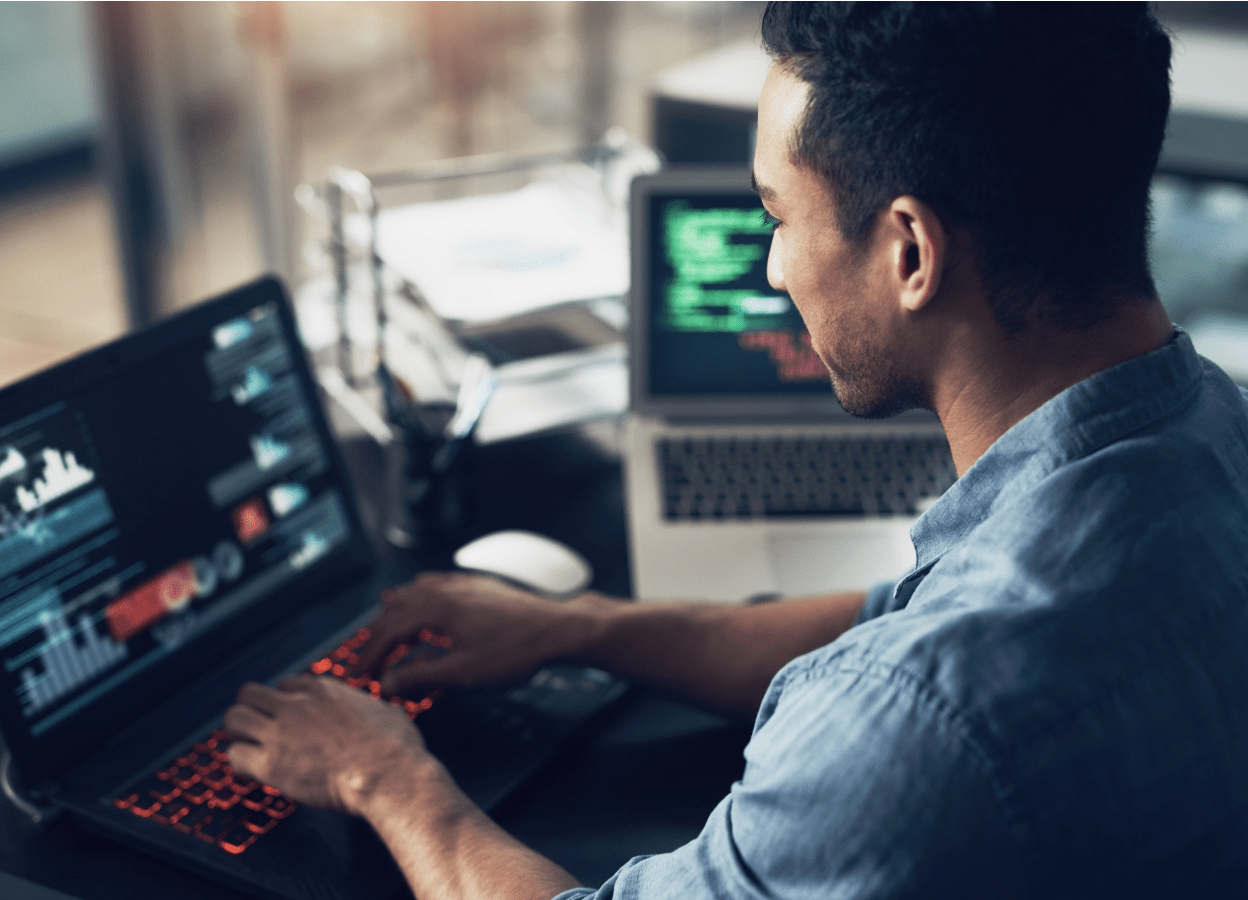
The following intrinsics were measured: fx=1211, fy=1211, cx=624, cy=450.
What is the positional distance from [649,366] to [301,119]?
3.34 m

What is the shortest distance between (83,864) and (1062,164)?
0.83 metres

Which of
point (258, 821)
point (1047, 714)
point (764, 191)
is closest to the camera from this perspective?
point (1047, 714)

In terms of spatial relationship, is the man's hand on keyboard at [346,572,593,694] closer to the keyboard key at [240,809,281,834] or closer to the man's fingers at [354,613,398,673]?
the man's fingers at [354,613,398,673]

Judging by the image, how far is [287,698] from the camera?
0.98 metres

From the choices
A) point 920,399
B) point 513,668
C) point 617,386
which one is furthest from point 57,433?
point 617,386

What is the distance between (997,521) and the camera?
26.3 inches

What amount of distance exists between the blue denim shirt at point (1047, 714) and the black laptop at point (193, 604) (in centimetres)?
34

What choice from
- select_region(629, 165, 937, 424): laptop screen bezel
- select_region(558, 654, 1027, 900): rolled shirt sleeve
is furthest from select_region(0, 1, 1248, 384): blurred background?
select_region(558, 654, 1027, 900): rolled shirt sleeve

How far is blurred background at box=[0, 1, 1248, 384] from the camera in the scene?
5.53ft

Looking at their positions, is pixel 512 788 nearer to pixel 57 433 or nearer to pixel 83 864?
pixel 83 864

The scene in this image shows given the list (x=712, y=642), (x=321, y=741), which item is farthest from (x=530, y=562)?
(x=321, y=741)

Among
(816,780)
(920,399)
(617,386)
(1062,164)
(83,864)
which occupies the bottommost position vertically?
(83,864)

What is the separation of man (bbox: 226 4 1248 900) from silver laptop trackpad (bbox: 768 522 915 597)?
435 mm

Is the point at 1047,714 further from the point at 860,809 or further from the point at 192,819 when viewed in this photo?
the point at 192,819
